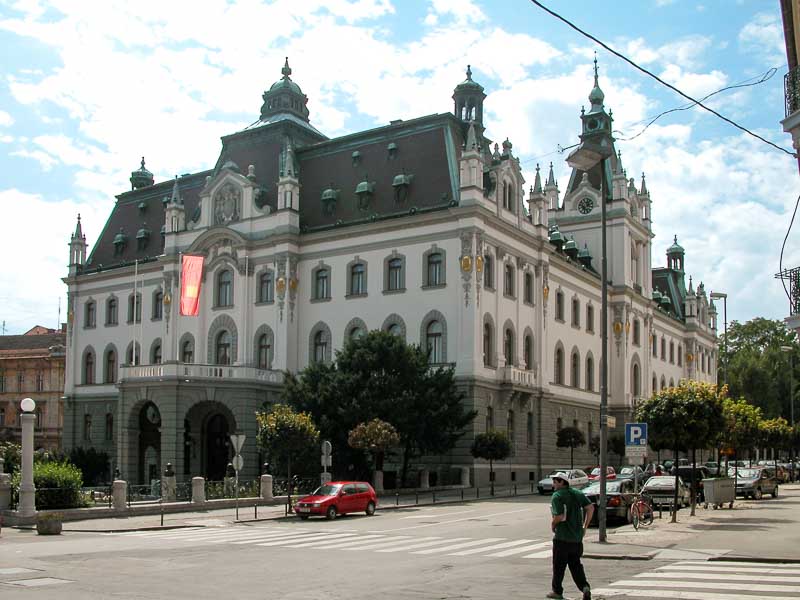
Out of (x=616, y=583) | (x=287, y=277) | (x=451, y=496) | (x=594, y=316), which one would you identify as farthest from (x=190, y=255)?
(x=616, y=583)

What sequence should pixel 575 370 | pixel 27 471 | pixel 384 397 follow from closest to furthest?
pixel 27 471 → pixel 384 397 → pixel 575 370

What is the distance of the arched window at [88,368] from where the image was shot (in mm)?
73625

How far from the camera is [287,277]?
60469mm

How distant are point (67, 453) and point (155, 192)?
67.2 ft

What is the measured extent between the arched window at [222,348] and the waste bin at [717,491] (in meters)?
35.2

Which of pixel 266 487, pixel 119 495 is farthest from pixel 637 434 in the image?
pixel 266 487

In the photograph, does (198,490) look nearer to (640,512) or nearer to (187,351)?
(640,512)

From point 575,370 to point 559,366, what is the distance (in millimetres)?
3259

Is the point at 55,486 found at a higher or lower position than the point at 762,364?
lower

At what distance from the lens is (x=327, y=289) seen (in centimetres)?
6019

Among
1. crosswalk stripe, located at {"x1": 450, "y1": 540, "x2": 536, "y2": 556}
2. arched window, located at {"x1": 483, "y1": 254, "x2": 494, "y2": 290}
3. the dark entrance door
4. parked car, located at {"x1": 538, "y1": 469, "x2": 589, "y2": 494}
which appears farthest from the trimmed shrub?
arched window, located at {"x1": 483, "y1": 254, "x2": 494, "y2": 290}

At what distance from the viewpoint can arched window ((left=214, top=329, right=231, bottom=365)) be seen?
6356cm

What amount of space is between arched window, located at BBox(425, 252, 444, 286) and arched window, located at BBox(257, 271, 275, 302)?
11.2 metres

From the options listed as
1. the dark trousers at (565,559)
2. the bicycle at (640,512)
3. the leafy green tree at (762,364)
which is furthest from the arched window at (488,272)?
the leafy green tree at (762,364)
